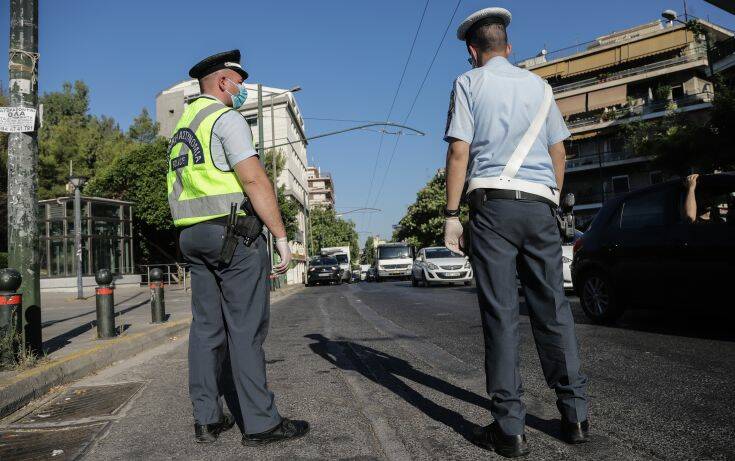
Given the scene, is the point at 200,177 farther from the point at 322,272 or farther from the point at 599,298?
the point at 322,272

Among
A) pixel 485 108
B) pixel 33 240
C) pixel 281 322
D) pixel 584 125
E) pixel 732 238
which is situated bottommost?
pixel 281 322

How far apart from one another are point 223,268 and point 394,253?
2863 cm

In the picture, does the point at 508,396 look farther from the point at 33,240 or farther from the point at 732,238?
the point at 33,240

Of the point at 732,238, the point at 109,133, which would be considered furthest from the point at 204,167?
the point at 109,133

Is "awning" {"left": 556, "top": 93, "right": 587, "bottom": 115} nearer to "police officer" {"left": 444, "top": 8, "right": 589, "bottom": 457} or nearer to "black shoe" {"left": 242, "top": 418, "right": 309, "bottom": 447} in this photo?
"police officer" {"left": 444, "top": 8, "right": 589, "bottom": 457}

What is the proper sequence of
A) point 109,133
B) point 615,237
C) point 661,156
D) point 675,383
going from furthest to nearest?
1. point 109,133
2. point 661,156
3. point 615,237
4. point 675,383

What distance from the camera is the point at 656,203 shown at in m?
5.88

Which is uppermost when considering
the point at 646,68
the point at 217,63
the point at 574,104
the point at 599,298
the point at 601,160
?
the point at 646,68

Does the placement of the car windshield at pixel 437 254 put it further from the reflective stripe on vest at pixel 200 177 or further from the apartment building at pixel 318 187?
the apartment building at pixel 318 187

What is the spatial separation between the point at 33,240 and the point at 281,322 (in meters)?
4.46

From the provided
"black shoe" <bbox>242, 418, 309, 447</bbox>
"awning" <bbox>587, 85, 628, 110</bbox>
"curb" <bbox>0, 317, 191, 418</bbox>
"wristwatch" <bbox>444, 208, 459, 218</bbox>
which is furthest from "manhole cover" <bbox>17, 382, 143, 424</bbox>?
"awning" <bbox>587, 85, 628, 110</bbox>

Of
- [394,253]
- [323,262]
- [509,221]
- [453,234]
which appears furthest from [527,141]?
[323,262]

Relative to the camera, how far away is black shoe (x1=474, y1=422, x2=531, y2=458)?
2410 mm

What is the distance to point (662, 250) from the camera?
18.5ft
